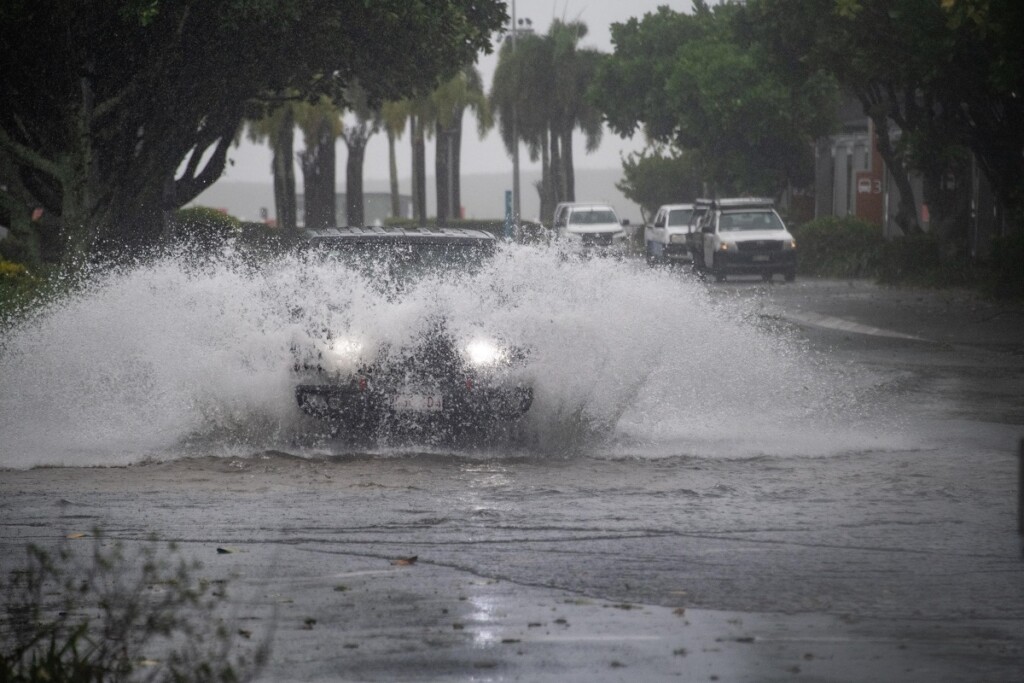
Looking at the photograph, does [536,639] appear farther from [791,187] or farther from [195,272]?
[791,187]

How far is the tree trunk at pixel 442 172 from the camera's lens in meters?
70.9

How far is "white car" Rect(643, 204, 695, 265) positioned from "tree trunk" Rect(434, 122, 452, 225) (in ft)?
55.9

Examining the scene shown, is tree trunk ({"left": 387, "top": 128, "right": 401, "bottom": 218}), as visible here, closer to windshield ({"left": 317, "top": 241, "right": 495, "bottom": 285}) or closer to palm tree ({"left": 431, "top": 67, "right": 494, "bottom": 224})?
palm tree ({"left": 431, "top": 67, "right": 494, "bottom": 224})

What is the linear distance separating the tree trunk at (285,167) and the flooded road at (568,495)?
41354 mm

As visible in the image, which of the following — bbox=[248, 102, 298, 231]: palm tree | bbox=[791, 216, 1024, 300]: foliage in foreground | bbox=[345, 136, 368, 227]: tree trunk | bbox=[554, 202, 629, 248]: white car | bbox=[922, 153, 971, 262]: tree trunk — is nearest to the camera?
bbox=[791, 216, 1024, 300]: foliage in foreground

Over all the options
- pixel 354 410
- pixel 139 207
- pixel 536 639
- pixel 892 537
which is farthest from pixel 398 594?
pixel 139 207

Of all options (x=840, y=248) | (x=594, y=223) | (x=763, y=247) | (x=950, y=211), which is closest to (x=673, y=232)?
(x=594, y=223)

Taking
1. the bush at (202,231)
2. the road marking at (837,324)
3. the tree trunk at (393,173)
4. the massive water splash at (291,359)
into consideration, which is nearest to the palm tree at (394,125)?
the tree trunk at (393,173)

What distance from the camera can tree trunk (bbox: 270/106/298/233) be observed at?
189 feet

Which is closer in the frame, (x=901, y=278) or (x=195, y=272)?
(x=195, y=272)

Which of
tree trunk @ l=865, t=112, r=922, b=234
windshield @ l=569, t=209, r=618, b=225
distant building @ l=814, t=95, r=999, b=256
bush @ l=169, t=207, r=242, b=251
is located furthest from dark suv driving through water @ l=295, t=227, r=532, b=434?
windshield @ l=569, t=209, r=618, b=225

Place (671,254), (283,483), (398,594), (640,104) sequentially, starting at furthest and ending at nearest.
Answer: (640,104), (671,254), (283,483), (398,594)

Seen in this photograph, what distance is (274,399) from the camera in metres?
12.0

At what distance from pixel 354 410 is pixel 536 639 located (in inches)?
216
